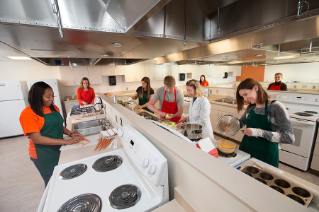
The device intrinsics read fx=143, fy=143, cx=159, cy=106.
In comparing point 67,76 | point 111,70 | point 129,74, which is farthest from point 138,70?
point 67,76

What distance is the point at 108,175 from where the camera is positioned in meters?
0.96

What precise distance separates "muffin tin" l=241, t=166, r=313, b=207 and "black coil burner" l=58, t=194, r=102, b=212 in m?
0.89

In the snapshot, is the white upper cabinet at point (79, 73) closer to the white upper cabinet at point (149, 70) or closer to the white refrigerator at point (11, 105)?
the white refrigerator at point (11, 105)

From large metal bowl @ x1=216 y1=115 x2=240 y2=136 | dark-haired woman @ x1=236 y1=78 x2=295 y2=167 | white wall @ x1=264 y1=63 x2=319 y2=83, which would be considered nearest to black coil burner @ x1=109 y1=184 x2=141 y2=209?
large metal bowl @ x1=216 y1=115 x2=240 y2=136

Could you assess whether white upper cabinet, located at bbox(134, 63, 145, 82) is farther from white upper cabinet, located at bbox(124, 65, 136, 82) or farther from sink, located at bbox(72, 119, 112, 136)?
sink, located at bbox(72, 119, 112, 136)

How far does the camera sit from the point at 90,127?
2129 mm

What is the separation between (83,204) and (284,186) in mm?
1062

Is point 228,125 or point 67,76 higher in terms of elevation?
point 67,76

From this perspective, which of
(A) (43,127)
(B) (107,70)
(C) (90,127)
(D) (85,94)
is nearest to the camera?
(A) (43,127)

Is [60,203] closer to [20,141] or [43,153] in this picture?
[43,153]

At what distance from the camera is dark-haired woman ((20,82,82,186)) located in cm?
132

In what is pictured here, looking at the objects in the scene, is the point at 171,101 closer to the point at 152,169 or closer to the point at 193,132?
the point at 193,132

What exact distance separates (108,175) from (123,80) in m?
5.57

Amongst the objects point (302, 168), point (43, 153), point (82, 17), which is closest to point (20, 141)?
point (43, 153)
